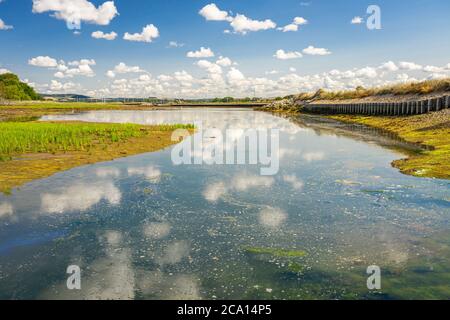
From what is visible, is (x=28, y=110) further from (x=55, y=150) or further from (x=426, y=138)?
(x=426, y=138)

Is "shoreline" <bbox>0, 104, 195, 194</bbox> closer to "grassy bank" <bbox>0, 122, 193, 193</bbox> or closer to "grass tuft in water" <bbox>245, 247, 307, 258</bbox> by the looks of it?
"grassy bank" <bbox>0, 122, 193, 193</bbox>

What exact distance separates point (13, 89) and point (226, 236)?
176 meters

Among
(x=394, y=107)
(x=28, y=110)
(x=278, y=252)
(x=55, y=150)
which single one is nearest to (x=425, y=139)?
(x=394, y=107)

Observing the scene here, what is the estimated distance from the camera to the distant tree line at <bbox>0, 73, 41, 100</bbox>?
486ft

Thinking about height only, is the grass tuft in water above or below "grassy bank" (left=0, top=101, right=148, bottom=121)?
below

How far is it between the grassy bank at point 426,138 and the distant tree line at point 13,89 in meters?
147

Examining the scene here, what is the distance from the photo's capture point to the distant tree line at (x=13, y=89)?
486ft

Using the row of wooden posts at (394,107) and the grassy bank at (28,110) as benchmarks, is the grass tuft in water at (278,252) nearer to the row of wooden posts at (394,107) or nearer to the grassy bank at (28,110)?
the row of wooden posts at (394,107)

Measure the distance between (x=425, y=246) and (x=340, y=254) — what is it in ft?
8.05

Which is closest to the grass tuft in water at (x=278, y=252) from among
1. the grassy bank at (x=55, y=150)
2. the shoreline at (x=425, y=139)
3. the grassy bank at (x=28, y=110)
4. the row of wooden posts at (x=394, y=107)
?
the shoreline at (x=425, y=139)

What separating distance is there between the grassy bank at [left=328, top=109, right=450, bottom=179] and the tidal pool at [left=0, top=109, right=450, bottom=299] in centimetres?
142

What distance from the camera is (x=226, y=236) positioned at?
424 inches

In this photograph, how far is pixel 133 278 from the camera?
27.3 feet

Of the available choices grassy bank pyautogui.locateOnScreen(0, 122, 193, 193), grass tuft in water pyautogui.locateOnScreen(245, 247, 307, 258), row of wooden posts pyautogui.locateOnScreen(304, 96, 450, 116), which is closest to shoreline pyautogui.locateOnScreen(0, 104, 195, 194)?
grassy bank pyautogui.locateOnScreen(0, 122, 193, 193)
